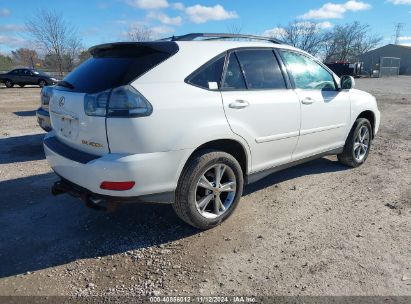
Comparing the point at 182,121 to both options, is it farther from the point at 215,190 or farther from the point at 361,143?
the point at 361,143

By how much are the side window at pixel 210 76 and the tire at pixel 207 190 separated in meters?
0.62

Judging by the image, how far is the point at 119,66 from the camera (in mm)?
2977

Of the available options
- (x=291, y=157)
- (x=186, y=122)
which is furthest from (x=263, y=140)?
(x=186, y=122)

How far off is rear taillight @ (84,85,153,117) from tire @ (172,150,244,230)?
2.26 feet

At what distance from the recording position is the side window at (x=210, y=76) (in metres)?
3.11

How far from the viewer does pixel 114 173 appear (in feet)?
8.85

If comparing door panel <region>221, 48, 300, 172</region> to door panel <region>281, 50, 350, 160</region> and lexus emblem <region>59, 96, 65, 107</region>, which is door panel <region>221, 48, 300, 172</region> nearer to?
door panel <region>281, 50, 350, 160</region>

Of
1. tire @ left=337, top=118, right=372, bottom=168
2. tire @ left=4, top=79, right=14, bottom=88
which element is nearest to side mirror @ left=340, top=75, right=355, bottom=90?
tire @ left=337, top=118, right=372, bottom=168

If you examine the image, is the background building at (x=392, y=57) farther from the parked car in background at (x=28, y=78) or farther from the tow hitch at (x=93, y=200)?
the tow hitch at (x=93, y=200)

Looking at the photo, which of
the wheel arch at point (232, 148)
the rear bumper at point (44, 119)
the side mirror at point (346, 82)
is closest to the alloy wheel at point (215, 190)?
the wheel arch at point (232, 148)

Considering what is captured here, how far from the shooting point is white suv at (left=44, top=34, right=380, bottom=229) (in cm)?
273

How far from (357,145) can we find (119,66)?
3.86 meters

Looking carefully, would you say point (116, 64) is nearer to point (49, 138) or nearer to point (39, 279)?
point (49, 138)

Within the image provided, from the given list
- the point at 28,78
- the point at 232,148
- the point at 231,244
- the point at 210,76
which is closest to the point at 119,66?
the point at 210,76
